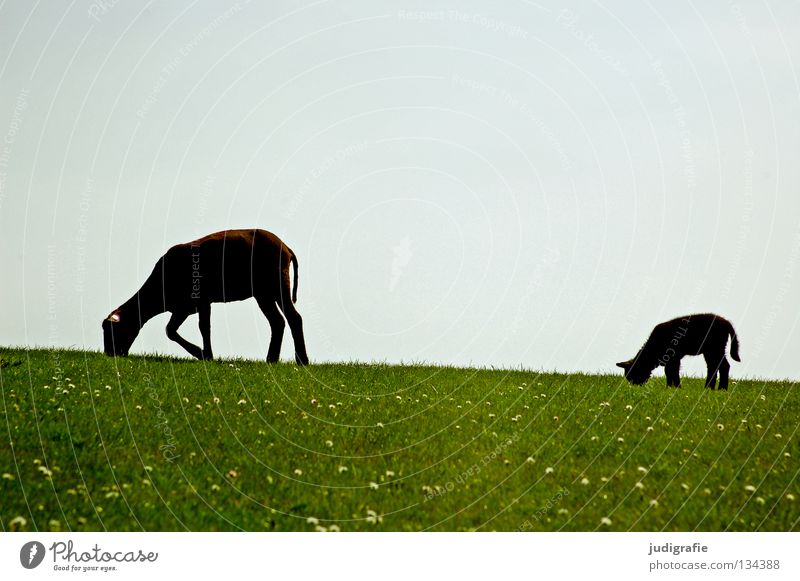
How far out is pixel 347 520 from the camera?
9.96m

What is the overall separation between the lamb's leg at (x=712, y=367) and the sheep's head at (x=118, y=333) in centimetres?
1377

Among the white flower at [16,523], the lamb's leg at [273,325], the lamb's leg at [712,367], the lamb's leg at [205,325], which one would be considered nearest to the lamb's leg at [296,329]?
the lamb's leg at [273,325]

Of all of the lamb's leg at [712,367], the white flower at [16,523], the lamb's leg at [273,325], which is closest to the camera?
the white flower at [16,523]

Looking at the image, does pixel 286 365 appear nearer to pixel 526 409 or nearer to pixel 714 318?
pixel 526 409

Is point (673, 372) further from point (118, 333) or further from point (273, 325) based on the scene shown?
point (118, 333)

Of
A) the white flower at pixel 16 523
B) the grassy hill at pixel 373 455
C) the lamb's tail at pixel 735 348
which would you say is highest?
the lamb's tail at pixel 735 348

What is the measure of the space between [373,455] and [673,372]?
10.7m

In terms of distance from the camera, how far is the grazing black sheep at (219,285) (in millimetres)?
21281

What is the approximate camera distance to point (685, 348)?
21.7m

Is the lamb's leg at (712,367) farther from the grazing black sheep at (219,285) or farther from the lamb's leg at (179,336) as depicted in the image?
the lamb's leg at (179,336)

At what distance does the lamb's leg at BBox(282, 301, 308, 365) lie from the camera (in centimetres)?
2116

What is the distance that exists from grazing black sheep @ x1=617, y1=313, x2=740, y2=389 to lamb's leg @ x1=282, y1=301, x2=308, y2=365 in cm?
774

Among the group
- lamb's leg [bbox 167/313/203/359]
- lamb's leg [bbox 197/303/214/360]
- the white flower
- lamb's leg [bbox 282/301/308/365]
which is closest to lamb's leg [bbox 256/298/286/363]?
lamb's leg [bbox 282/301/308/365]

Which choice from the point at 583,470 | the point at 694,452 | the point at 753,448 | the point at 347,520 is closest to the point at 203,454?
the point at 347,520
